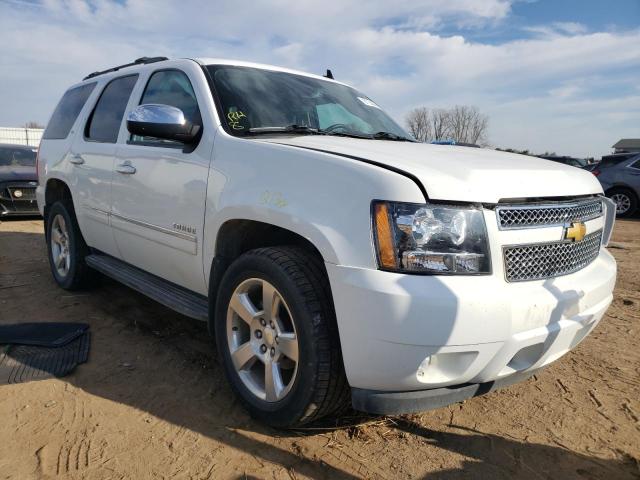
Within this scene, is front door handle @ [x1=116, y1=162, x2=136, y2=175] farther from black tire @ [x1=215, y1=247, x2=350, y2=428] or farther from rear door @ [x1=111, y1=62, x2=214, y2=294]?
black tire @ [x1=215, y1=247, x2=350, y2=428]

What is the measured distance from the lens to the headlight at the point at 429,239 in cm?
192

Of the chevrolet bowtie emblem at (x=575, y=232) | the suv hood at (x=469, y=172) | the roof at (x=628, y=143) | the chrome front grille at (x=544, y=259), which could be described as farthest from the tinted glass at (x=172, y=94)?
the roof at (x=628, y=143)

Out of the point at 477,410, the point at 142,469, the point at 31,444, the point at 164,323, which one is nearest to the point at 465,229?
the point at 477,410

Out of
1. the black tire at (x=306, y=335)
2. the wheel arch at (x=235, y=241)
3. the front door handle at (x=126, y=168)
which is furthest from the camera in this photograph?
the front door handle at (x=126, y=168)

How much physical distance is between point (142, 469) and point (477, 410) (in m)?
1.72

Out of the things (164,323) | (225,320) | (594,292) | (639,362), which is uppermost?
(594,292)

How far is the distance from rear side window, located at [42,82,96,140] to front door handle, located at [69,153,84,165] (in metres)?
0.43

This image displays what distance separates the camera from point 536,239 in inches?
82.5

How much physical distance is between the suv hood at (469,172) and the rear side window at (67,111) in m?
2.83

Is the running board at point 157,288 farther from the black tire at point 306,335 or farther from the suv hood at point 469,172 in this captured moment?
the suv hood at point 469,172

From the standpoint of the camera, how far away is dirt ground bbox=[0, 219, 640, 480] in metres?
2.17

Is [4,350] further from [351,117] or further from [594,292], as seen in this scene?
[594,292]

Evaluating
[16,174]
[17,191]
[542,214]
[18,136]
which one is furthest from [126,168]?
[18,136]

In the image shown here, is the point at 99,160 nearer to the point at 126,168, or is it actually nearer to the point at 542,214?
the point at 126,168
